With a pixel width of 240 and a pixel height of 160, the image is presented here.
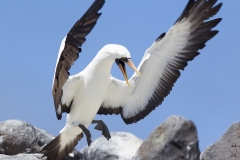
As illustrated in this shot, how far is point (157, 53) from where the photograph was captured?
46.2 feet

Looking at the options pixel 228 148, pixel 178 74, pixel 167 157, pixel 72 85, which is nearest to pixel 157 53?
pixel 178 74

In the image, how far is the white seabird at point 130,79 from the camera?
13.6 metres

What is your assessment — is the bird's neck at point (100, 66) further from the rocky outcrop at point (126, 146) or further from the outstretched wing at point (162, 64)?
the rocky outcrop at point (126, 146)

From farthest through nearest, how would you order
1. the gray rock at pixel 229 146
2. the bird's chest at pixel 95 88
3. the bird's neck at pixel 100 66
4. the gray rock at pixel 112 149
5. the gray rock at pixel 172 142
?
1. the gray rock at pixel 112 149
2. the gray rock at pixel 172 142
3. the gray rock at pixel 229 146
4. the bird's chest at pixel 95 88
5. the bird's neck at pixel 100 66

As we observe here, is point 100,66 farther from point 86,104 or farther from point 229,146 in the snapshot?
point 229,146

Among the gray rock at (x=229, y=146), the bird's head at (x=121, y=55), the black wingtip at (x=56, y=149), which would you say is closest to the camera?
the bird's head at (x=121, y=55)

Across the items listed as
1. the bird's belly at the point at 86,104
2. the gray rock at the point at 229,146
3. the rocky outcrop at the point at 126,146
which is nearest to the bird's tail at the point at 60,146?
the bird's belly at the point at 86,104

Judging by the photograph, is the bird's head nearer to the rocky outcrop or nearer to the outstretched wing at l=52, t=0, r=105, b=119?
the outstretched wing at l=52, t=0, r=105, b=119

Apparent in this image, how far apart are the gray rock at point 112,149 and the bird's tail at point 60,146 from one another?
3.66m

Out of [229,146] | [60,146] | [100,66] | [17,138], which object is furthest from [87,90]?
[17,138]

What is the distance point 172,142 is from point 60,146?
403 centimetres

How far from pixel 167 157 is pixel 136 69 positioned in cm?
466

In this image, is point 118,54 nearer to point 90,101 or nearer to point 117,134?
point 90,101

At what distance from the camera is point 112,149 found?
18.1 m
